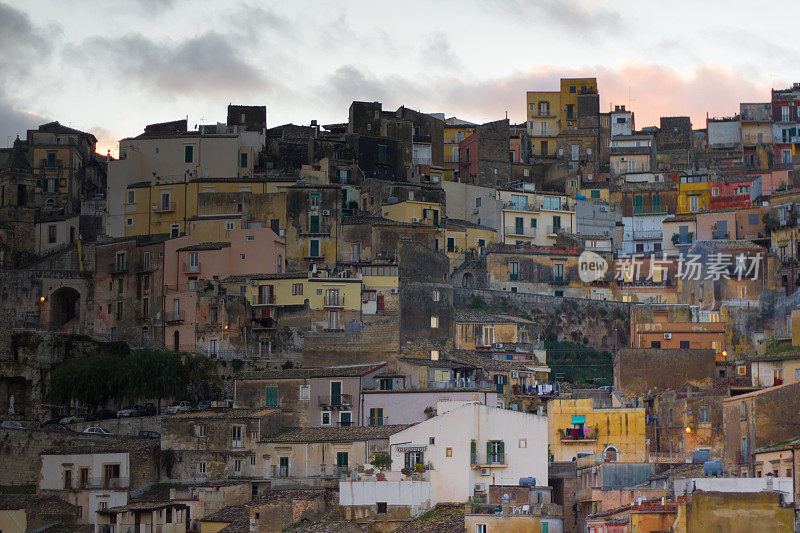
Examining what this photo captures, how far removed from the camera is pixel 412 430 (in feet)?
183

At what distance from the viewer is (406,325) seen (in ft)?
232

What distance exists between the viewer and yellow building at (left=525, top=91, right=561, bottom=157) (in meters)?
107

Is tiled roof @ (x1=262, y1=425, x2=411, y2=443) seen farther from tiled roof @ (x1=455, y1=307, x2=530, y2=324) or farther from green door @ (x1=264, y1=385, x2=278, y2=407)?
tiled roof @ (x1=455, y1=307, x2=530, y2=324)

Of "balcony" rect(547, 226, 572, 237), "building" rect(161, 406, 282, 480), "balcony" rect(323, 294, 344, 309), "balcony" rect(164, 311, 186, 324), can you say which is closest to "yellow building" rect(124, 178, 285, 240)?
"balcony" rect(164, 311, 186, 324)

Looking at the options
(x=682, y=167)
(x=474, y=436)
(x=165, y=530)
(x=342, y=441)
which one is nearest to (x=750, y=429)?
(x=474, y=436)

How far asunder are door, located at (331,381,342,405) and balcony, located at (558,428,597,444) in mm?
9978

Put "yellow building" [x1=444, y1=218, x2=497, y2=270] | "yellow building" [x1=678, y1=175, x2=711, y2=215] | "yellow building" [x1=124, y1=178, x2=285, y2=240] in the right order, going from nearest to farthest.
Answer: "yellow building" [x1=124, y1=178, x2=285, y2=240] → "yellow building" [x1=444, y1=218, x2=497, y2=270] → "yellow building" [x1=678, y1=175, x2=711, y2=215]

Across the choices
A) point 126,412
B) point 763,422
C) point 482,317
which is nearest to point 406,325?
point 482,317

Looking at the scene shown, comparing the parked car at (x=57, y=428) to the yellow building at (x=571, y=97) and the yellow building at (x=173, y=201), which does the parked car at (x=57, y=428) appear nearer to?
the yellow building at (x=173, y=201)

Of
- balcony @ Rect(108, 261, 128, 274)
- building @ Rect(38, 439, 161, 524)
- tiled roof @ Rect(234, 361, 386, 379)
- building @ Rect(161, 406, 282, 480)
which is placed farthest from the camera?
balcony @ Rect(108, 261, 128, 274)

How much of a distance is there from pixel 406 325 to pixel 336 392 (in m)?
8.52

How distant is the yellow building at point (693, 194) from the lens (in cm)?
9188

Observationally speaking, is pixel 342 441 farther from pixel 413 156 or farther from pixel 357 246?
pixel 413 156

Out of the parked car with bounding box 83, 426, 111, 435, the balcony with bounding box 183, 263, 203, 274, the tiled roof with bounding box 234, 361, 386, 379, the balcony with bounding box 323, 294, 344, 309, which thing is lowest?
the parked car with bounding box 83, 426, 111, 435
